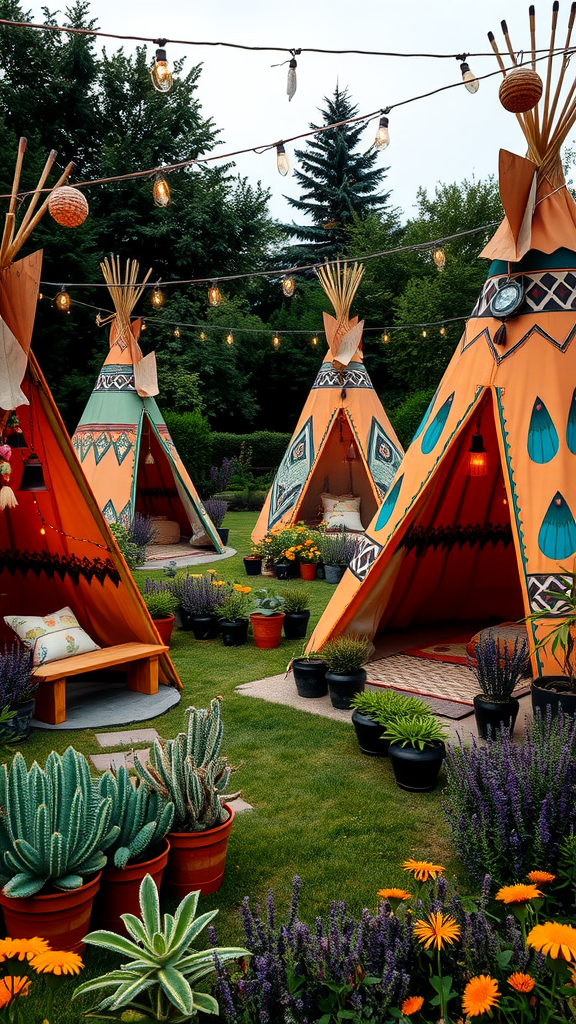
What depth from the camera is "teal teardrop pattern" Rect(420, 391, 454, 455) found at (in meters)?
5.28

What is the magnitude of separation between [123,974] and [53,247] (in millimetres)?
18738

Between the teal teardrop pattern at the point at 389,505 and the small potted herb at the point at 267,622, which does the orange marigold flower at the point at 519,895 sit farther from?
the small potted herb at the point at 267,622

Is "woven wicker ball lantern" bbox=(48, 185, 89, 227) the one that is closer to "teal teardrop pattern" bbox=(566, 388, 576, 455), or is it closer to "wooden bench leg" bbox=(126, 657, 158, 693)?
"wooden bench leg" bbox=(126, 657, 158, 693)

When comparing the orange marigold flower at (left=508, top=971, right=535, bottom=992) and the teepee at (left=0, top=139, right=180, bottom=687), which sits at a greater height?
the teepee at (left=0, top=139, right=180, bottom=687)

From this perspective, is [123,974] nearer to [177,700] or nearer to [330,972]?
[330,972]

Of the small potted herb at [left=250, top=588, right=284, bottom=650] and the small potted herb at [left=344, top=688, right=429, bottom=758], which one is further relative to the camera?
the small potted herb at [left=250, top=588, right=284, bottom=650]

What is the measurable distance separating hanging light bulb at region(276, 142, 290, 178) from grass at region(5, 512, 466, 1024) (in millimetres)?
3717

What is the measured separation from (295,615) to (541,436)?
10.4 ft

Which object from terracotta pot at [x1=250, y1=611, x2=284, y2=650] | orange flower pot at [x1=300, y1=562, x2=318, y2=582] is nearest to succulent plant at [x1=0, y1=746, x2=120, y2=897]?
terracotta pot at [x1=250, y1=611, x2=284, y2=650]

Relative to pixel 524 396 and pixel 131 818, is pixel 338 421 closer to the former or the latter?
pixel 524 396

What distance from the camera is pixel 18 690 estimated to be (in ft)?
14.3

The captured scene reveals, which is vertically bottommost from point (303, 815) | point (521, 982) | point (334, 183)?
point (303, 815)

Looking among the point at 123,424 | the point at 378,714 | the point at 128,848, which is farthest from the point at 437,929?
the point at 123,424

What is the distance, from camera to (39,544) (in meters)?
5.67
